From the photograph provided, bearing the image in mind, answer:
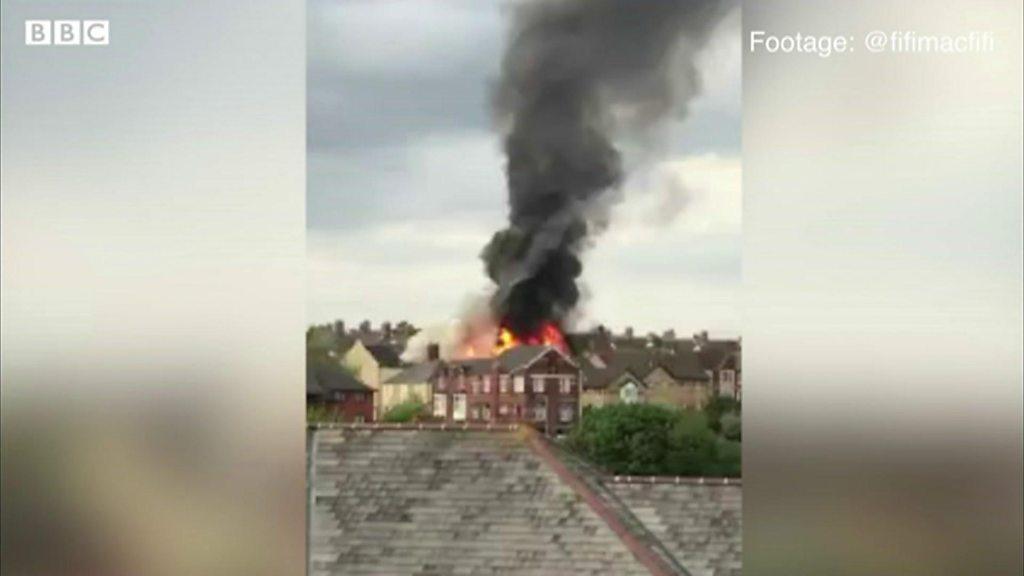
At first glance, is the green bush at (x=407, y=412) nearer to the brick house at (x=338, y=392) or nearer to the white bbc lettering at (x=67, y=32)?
the brick house at (x=338, y=392)

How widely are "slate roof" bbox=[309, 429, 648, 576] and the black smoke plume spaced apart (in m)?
0.41

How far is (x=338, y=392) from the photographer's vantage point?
8.68 ft

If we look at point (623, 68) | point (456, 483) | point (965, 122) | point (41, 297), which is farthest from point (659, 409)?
point (41, 297)

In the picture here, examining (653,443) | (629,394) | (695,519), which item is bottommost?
(695,519)

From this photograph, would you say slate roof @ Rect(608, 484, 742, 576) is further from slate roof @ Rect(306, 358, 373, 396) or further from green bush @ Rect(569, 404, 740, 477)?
slate roof @ Rect(306, 358, 373, 396)

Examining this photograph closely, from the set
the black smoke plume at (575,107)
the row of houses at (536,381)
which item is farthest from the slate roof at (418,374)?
the black smoke plume at (575,107)

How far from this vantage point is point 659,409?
2.65 meters

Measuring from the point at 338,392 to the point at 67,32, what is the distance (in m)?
1.00

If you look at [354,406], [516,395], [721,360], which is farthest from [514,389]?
[721,360]

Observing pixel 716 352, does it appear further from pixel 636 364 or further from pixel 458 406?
pixel 458 406

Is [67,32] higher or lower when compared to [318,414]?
higher

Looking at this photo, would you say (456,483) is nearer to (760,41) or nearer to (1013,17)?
(760,41)

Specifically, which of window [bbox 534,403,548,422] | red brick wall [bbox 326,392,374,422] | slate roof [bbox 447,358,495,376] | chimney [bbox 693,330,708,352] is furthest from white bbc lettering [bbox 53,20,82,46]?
chimney [bbox 693,330,708,352]

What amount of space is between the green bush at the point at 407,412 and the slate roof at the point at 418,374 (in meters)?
0.05
